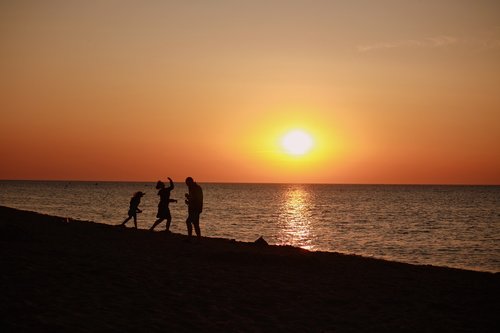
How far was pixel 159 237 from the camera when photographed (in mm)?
20375

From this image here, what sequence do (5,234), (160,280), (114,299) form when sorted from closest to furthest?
(114,299) → (160,280) → (5,234)

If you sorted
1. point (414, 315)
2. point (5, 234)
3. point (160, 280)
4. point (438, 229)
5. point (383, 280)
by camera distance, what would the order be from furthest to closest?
1. point (438, 229)
2. point (5, 234)
3. point (383, 280)
4. point (160, 280)
5. point (414, 315)

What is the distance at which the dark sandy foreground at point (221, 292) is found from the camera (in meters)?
8.32

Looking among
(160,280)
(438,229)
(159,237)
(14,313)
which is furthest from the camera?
(438,229)

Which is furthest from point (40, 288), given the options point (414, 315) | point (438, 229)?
point (438, 229)

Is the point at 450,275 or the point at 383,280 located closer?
the point at 383,280

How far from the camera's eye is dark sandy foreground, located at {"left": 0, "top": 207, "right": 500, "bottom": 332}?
8.32m

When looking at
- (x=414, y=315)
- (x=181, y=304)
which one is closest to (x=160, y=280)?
(x=181, y=304)

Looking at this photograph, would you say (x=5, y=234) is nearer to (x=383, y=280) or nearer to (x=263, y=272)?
(x=263, y=272)

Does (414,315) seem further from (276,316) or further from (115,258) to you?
(115,258)

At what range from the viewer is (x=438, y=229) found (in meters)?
50.7

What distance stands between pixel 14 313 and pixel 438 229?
48487 millimetres

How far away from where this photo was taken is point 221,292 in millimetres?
10578

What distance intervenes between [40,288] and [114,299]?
1.36m
